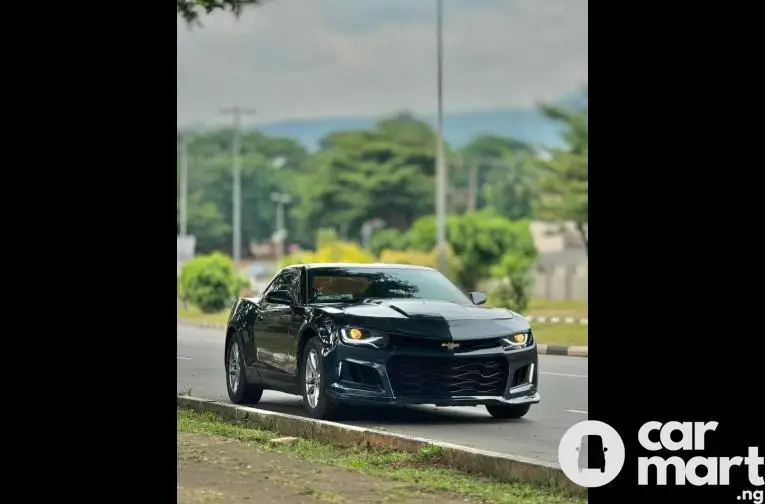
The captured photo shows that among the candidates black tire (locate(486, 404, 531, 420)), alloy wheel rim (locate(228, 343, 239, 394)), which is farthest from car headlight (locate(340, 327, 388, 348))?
alloy wheel rim (locate(228, 343, 239, 394))

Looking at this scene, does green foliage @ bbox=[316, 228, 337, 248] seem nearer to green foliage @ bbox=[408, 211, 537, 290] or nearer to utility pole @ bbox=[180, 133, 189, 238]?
utility pole @ bbox=[180, 133, 189, 238]

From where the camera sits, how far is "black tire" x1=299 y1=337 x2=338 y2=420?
1420 cm

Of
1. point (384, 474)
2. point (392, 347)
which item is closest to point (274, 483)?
point (384, 474)

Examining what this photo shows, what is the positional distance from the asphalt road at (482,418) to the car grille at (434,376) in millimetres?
349

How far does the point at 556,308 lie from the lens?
58188 millimetres

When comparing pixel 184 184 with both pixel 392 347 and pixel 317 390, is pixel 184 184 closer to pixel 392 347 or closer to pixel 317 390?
pixel 317 390

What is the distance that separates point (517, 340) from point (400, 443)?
2718 mm

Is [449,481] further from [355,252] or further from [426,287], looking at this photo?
[355,252]

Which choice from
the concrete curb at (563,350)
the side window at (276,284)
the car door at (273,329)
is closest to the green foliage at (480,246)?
the concrete curb at (563,350)

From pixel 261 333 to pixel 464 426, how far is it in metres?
2.51

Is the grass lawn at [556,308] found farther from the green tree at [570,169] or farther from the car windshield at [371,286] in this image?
the car windshield at [371,286]
